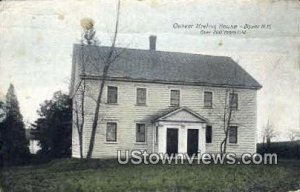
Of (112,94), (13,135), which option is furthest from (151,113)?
(13,135)

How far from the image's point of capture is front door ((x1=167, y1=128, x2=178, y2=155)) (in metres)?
2.59

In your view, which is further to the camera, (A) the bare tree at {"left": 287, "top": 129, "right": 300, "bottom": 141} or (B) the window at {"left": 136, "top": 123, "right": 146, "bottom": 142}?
(A) the bare tree at {"left": 287, "top": 129, "right": 300, "bottom": 141}

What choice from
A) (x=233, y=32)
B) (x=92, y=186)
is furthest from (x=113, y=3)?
(x=92, y=186)

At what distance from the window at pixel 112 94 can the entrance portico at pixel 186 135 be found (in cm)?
24

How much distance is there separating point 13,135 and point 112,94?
0.50 metres

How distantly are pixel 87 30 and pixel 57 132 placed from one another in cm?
50

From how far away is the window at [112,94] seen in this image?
2.53m

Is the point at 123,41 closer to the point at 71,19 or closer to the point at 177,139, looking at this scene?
the point at 71,19

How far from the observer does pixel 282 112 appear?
8.75 feet

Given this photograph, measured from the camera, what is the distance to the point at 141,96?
258cm

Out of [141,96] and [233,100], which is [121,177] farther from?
[233,100]

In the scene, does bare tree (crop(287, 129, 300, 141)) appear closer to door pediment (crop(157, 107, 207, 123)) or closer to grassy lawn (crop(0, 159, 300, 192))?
grassy lawn (crop(0, 159, 300, 192))

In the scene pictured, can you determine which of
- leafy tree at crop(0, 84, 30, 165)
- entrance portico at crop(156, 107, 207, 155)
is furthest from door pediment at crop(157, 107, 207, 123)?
leafy tree at crop(0, 84, 30, 165)

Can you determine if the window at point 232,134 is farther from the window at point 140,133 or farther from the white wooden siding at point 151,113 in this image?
the window at point 140,133
